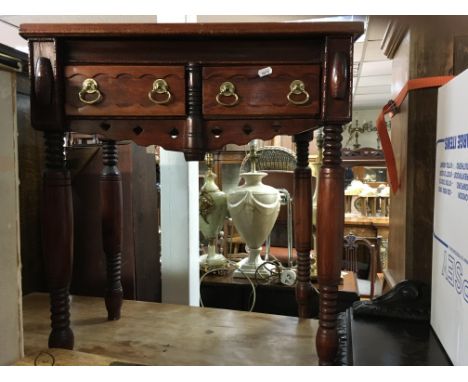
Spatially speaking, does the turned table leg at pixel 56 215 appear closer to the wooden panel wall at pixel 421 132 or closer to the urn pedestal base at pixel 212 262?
the wooden panel wall at pixel 421 132

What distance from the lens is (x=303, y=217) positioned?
930 mm

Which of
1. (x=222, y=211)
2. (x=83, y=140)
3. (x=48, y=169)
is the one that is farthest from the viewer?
(x=83, y=140)

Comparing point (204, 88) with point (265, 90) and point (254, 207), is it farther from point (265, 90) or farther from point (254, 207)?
point (254, 207)

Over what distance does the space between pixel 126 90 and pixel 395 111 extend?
698 millimetres

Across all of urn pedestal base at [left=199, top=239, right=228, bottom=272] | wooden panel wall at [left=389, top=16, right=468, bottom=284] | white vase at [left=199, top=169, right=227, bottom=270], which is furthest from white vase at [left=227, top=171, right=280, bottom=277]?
wooden panel wall at [left=389, top=16, right=468, bottom=284]

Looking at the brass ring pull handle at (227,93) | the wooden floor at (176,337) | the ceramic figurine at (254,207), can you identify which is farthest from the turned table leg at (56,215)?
the ceramic figurine at (254,207)

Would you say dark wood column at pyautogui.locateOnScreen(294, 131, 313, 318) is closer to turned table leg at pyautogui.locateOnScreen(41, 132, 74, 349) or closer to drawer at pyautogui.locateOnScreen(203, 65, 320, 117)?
drawer at pyautogui.locateOnScreen(203, 65, 320, 117)

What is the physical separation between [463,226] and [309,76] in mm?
332

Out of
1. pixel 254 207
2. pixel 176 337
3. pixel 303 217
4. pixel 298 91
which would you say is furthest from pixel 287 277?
pixel 298 91

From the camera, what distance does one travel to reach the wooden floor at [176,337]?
0.76m

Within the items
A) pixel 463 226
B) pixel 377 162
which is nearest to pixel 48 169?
pixel 463 226

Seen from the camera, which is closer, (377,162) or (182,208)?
(182,208)

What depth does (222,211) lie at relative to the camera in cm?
148
